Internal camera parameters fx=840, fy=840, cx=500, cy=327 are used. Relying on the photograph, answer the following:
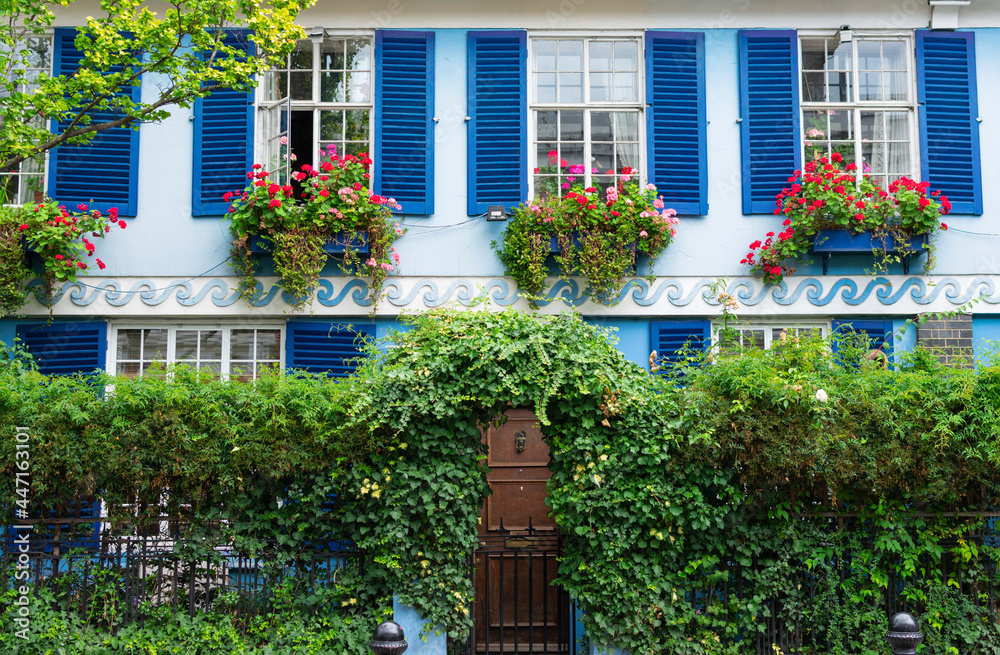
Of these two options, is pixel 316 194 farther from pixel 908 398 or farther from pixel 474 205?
pixel 908 398

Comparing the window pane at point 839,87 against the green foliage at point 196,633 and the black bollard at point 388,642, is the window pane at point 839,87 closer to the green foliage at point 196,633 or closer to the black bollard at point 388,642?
the green foliage at point 196,633

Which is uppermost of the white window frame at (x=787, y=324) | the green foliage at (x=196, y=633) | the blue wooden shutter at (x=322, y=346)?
the white window frame at (x=787, y=324)

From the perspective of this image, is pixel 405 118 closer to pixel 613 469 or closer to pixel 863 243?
pixel 613 469

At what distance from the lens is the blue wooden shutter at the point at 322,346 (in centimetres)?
873

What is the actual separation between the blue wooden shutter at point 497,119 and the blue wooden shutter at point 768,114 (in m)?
2.40

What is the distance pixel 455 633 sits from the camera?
20.3 feet

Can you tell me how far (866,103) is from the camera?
9273 mm

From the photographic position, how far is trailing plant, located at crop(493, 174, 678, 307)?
8539mm

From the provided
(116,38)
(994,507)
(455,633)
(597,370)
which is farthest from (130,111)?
(994,507)

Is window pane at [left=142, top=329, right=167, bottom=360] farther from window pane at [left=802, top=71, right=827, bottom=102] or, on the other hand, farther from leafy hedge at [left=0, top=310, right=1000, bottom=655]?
window pane at [left=802, top=71, right=827, bottom=102]

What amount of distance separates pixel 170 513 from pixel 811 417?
4.79 meters

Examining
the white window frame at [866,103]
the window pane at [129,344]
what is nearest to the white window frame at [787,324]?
the white window frame at [866,103]

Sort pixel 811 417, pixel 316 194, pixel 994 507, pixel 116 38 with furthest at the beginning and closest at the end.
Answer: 1. pixel 316 194
2. pixel 116 38
3. pixel 994 507
4. pixel 811 417

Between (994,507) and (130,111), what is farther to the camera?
(130,111)
